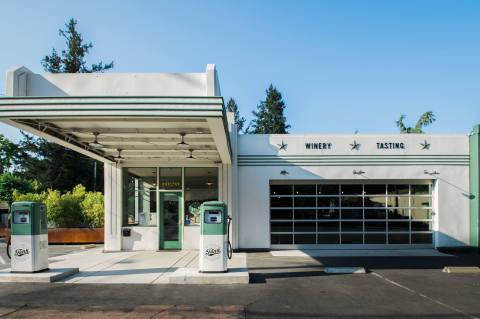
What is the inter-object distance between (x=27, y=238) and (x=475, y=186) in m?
14.8

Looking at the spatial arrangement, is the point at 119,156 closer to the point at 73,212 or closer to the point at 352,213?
the point at 73,212

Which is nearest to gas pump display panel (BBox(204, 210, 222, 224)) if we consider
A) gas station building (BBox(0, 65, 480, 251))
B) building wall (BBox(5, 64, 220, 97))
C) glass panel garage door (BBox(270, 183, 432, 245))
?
building wall (BBox(5, 64, 220, 97))

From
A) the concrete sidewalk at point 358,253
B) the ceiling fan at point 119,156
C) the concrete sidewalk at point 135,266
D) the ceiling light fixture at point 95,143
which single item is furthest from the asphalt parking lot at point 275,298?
the ceiling fan at point 119,156

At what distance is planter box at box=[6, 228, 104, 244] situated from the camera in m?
19.5

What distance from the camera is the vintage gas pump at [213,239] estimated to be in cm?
1039

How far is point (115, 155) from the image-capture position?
1538 cm

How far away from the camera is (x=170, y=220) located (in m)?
16.4

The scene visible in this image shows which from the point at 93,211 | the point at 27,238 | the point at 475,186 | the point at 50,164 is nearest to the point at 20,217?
the point at 27,238

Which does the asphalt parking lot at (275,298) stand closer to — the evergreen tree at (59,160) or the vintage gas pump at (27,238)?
the vintage gas pump at (27,238)

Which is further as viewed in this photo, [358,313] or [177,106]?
[177,106]

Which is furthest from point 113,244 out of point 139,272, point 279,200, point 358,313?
point 358,313

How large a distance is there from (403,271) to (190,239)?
24.5ft

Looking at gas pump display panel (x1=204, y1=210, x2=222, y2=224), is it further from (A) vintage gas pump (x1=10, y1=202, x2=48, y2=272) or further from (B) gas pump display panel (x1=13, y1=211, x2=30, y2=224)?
(B) gas pump display panel (x1=13, y1=211, x2=30, y2=224)

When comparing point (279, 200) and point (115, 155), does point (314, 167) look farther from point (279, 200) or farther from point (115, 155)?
point (115, 155)
